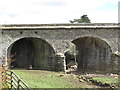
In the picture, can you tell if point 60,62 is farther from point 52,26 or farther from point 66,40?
point 52,26

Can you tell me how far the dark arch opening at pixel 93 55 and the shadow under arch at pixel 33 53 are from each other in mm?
3302

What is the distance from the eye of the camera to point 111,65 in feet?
56.3

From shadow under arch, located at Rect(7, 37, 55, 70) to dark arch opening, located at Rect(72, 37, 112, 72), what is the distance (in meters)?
3.30

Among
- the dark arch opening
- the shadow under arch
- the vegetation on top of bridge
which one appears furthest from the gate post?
the dark arch opening

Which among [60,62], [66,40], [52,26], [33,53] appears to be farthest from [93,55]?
[33,53]

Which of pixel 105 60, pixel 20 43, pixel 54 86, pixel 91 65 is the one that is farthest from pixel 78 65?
pixel 54 86

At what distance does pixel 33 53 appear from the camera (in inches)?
837

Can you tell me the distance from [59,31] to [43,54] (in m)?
3.18

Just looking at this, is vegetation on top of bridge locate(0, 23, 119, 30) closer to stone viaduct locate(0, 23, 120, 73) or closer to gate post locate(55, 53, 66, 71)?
stone viaduct locate(0, 23, 120, 73)

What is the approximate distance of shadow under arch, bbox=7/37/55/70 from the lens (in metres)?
18.2

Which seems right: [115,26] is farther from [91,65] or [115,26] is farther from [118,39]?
[91,65]

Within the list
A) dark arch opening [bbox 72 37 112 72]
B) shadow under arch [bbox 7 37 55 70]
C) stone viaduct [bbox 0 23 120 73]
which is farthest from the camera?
shadow under arch [bbox 7 37 55 70]

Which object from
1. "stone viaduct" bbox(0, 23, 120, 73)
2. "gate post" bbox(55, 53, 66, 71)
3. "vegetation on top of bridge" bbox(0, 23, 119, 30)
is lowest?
"gate post" bbox(55, 53, 66, 71)

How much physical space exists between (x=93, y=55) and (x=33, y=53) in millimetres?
6380
